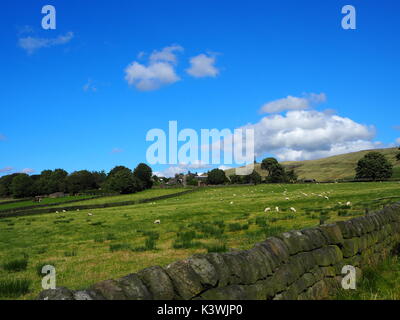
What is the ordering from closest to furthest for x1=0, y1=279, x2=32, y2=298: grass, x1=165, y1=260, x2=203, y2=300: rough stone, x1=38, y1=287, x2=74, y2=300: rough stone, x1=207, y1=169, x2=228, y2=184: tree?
x1=38, y1=287, x2=74, y2=300: rough stone, x1=165, y1=260, x2=203, y2=300: rough stone, x1=0, y1=279, x2=32, y2=298: grass, x1=207, y1=169, x2=228, y2=184: tree

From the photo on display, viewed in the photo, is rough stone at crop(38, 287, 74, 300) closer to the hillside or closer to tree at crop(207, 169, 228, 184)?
tree at crop(207, 169, 228, 184)

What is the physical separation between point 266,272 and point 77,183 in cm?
12987

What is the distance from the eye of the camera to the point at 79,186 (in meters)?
124

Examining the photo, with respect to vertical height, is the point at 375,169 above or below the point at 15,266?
above

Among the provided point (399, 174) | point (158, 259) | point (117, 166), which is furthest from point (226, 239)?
point (117, 166)

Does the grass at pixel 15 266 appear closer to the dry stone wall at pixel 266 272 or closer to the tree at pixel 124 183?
the dry stone wall at pixel 266 272

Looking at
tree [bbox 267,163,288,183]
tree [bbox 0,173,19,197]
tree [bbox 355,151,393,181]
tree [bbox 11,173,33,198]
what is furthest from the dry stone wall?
tree [bbox 0,173,19,197]

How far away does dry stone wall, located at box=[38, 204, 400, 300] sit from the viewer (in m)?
3.88

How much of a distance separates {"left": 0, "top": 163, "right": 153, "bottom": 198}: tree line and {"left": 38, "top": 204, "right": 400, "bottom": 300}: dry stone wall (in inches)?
3571

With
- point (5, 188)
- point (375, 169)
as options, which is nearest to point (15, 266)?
point (375, 169)

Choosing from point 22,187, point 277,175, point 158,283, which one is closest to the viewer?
point 158,283

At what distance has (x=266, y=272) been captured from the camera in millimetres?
5215

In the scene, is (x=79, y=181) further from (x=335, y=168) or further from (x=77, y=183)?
(x=335, y=168)

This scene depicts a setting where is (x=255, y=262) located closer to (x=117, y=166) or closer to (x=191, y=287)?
(x=191, y=287)
